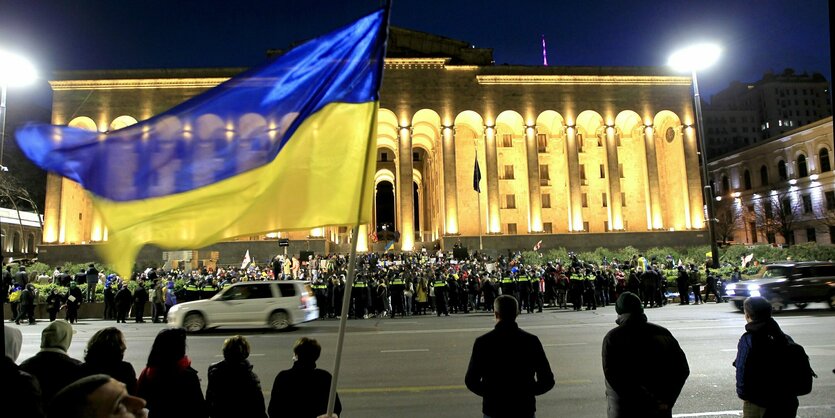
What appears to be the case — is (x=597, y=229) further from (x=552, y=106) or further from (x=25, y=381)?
(x=25, y=381)

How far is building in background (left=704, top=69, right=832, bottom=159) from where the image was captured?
10456 cm

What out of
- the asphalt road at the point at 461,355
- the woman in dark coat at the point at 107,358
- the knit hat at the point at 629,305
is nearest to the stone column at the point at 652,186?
the asphalt road at the point at 461,355

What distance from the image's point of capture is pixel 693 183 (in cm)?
4781

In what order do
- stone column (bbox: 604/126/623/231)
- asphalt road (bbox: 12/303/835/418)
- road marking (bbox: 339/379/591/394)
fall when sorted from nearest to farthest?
asphalt road (bbox: 12/303/835/418), road marking (bbox: 339/379/591/394), stone column (bbox: 604/126/623/231)

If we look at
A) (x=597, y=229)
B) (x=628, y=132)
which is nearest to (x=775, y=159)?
(x=628, y=132)

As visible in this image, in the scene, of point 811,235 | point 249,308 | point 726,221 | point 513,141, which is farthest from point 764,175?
point 249,308

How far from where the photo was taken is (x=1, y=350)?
2.62 metres

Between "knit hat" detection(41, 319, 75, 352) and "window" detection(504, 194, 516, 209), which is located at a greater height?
"window" detection(504, 194, 516, 209)

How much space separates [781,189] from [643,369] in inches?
2592

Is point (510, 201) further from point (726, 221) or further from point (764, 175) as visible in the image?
point (726, 221)

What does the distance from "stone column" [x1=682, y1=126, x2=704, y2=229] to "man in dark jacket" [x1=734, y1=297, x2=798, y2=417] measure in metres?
48.4

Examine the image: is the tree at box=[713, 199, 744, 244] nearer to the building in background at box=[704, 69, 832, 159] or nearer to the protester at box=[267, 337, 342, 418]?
the building in background at box=[704, 69, 832, 159]

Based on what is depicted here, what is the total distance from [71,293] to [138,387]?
1826 centimetres

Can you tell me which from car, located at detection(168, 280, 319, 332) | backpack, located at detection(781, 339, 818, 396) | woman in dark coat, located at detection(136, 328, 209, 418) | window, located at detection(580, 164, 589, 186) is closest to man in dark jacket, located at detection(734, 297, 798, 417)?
backpack, located at detection(781, 339, 818, 396)
